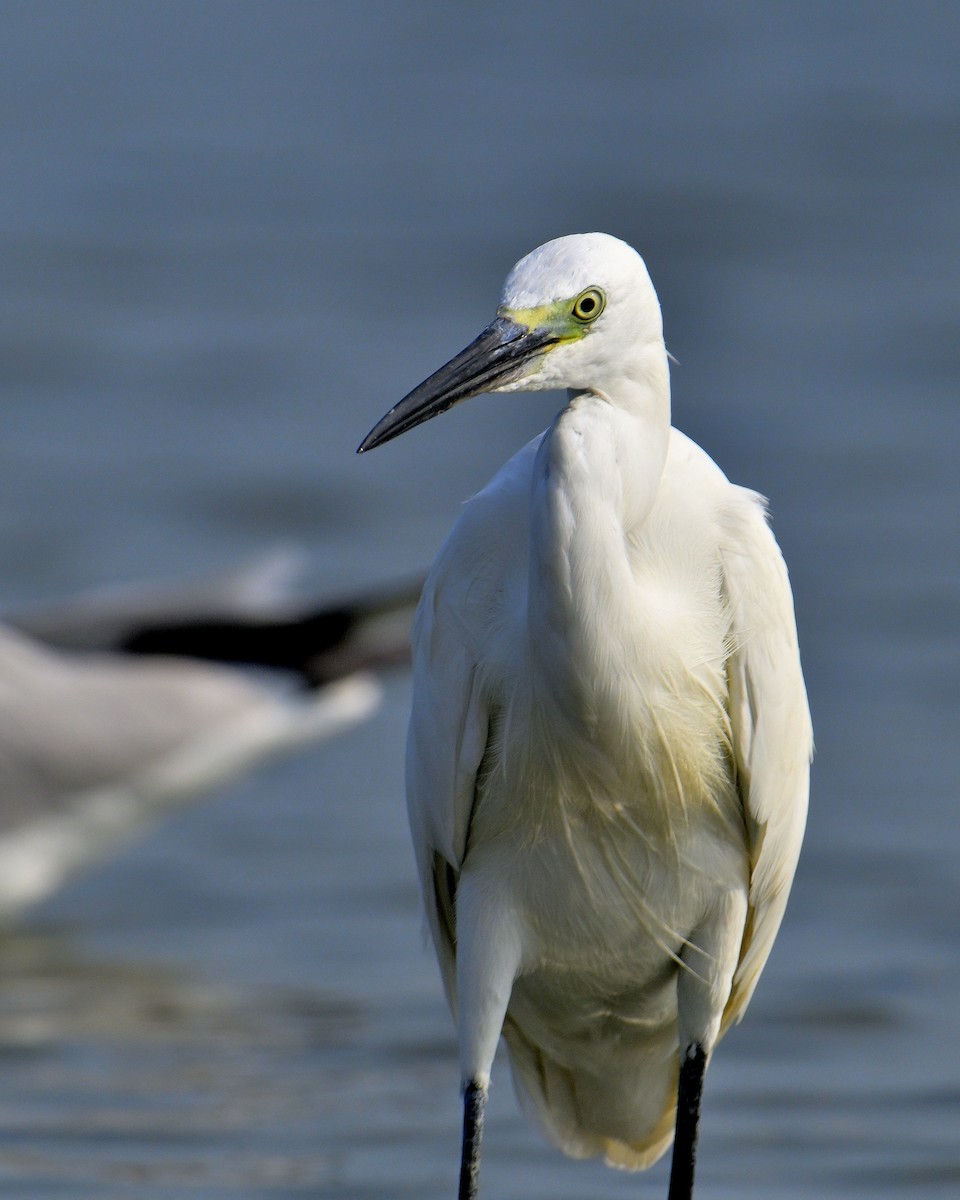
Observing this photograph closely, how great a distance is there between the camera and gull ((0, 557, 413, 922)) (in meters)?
6.98

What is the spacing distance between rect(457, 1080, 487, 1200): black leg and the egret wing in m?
0.63

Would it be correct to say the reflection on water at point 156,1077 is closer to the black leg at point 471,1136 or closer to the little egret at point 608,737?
the black leg at point 471,1136

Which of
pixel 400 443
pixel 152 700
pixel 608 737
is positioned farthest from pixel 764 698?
pixel 400 443

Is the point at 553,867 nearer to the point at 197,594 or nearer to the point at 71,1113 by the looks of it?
the point at 71,1113

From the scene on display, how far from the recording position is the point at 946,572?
949 centimetres

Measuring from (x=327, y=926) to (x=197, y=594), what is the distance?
1.15m

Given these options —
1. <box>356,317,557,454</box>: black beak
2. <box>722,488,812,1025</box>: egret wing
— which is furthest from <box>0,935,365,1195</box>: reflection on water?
<box>356,317,557,454</box>: black beak

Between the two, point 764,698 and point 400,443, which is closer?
point 764,698

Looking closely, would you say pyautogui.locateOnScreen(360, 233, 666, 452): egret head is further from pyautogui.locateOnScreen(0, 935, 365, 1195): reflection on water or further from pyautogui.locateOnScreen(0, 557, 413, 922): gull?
pyautogui.locateOnScreen(0, 557, 413, 922): gull

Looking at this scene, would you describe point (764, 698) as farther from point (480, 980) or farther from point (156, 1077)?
point (156, 1077)

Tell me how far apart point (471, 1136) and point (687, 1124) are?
0.43 metres

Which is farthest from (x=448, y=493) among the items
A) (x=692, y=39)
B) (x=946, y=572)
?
(x=692, y=39)

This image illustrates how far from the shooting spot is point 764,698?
404 cm

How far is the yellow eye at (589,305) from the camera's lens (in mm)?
3439
